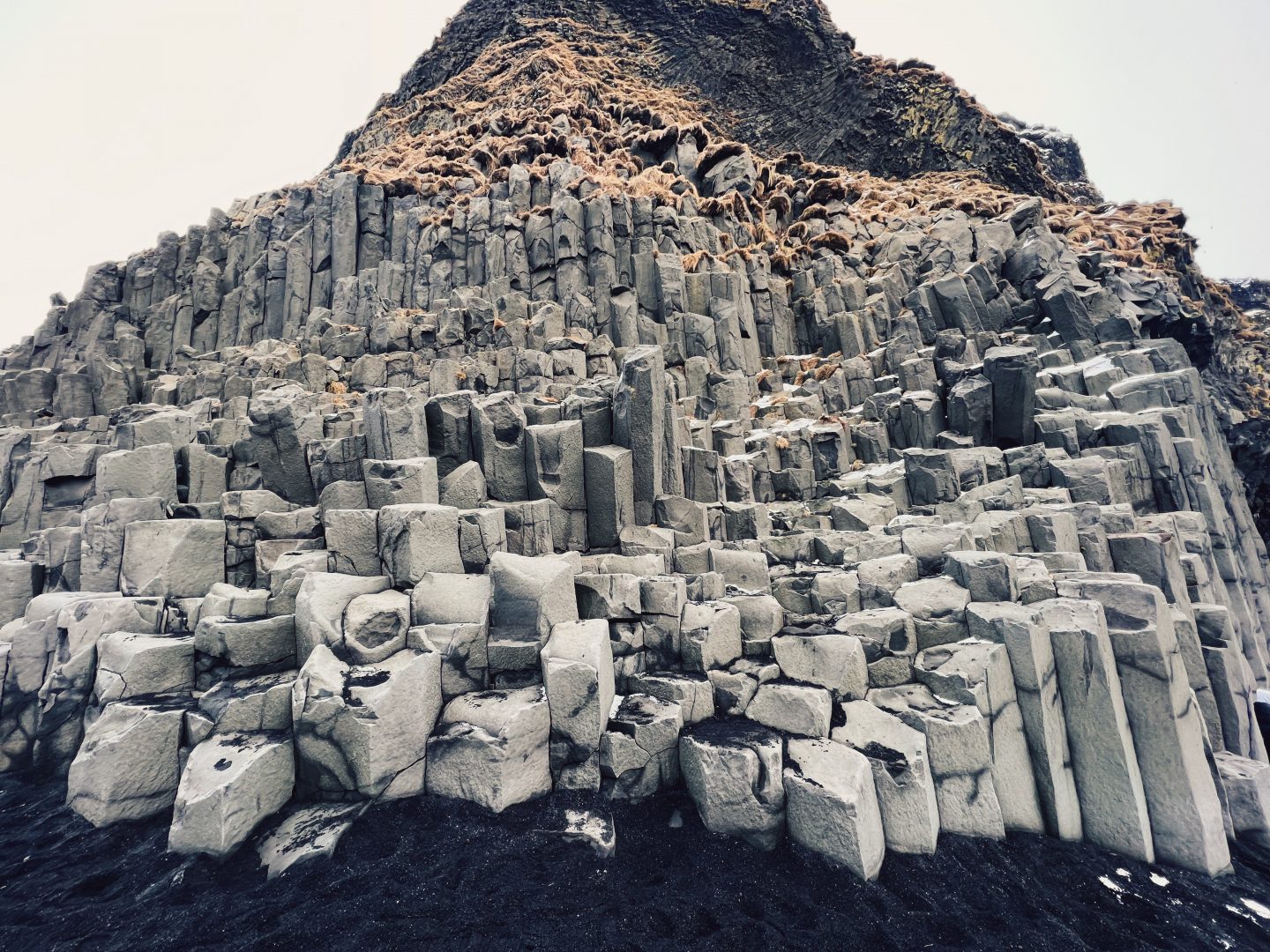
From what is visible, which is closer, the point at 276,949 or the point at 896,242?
the point at 276,949

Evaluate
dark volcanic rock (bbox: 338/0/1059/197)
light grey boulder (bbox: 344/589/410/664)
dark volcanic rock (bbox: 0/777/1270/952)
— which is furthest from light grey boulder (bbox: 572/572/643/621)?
dark volcanic rock (bbox: 338/0/1059/197)

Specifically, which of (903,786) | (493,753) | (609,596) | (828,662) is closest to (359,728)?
(493,753)

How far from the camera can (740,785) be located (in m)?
4.88

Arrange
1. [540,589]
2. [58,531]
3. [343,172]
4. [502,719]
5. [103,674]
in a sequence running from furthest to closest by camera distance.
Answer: [343,172], [58,531], [540,589], [103,674], [502,719]

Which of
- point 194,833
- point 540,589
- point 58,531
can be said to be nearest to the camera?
point 194,833

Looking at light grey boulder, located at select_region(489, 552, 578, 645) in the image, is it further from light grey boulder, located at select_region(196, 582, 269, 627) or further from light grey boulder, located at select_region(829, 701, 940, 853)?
light grey boulder, located at select_region(829, 701, 940, 853)

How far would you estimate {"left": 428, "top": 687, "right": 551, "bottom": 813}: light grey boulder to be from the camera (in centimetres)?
494

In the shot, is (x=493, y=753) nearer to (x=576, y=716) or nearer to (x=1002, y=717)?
(x=576, y=716)

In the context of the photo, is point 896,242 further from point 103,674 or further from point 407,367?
point 103,674

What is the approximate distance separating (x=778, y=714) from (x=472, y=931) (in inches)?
129

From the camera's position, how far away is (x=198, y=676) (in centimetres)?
567

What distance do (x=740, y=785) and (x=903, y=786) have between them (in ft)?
4.78

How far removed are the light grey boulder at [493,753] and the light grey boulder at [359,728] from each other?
0.86ft

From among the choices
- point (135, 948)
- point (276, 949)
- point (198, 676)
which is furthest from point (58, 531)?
point (276, 949)
